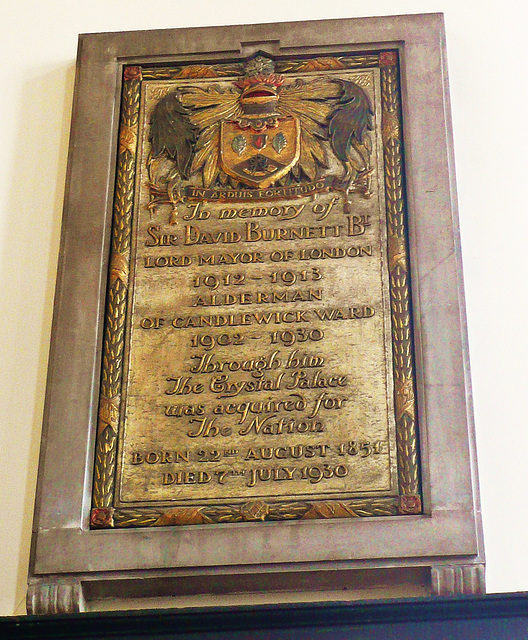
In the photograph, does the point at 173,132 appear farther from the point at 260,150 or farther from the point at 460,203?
the point at 460,203

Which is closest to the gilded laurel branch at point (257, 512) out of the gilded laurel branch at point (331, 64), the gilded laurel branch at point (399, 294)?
the gilded laurel branch at point (399, 294)

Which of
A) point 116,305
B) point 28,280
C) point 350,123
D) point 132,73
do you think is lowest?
point 116,305

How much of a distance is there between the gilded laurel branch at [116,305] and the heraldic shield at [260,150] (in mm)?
381

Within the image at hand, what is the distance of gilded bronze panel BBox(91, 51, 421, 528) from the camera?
147 inches

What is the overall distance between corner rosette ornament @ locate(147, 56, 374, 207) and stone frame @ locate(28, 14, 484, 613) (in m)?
0.17

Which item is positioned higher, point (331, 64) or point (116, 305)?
point (331, 64)

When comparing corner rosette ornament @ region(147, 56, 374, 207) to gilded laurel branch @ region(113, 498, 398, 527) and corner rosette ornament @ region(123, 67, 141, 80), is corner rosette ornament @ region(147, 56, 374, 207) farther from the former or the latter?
gilded laurel branch @ region(113, 498, 398, 527)

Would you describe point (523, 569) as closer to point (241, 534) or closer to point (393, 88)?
point (241, 534)

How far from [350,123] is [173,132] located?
27.5 inches

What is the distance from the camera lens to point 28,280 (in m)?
4.21

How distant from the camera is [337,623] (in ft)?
11.4

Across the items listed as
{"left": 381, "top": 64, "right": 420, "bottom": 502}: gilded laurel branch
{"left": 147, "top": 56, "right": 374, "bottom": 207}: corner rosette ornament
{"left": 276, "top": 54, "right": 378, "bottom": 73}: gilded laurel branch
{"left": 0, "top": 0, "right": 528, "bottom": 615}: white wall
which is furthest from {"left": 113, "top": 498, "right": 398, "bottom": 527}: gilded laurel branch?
{"left": 276, "top": 54, "right": 378, "bottom": 73}: gilded laurel branch

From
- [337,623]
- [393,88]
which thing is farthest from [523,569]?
[393,88]

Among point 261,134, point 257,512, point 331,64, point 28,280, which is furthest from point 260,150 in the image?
point 257,512
